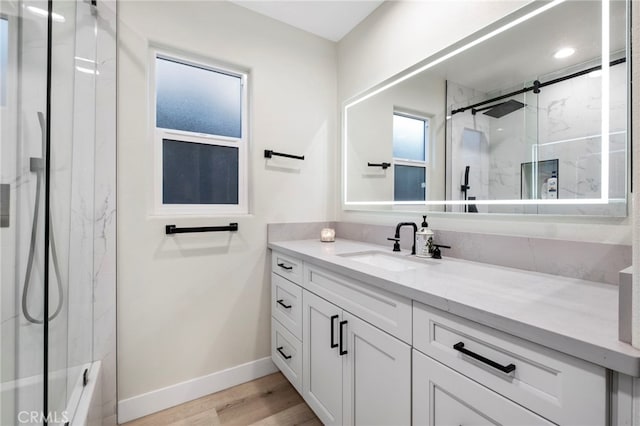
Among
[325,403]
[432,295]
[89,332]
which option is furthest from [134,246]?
[432,295]

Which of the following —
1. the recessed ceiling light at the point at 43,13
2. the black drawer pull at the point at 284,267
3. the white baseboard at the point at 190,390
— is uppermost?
the recessed ceiling light at the point at 43,13

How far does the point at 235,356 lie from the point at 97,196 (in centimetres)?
129

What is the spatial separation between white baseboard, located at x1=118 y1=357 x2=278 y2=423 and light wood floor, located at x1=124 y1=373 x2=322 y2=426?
3 centimetres

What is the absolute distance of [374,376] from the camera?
1.09 m

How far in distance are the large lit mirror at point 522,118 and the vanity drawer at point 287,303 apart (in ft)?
2.80

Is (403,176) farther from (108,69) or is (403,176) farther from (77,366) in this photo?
(77,366)

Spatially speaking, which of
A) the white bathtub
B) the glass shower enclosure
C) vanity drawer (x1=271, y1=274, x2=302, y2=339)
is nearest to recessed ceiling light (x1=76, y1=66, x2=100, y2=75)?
the glass shower enclosure

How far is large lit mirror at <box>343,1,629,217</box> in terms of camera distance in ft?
3.24

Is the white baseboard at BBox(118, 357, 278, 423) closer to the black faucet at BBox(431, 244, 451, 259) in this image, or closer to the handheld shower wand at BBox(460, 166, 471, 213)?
the black faucet at BBox(431, 244, 451, 259)

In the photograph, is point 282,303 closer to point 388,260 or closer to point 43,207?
point 388,260

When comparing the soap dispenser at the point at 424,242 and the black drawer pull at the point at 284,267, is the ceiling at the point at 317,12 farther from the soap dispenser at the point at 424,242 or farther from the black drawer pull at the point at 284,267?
the black drawer pull at the point at 284,267

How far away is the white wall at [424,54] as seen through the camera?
107 cm

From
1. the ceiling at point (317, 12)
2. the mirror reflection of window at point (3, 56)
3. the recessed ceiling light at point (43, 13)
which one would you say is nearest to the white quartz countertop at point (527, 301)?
the mirror reflection of window at point (3, 56)

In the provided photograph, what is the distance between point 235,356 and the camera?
1900 millimetres
